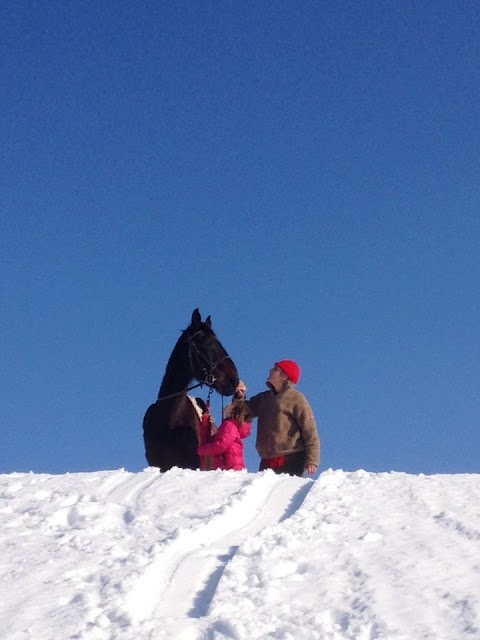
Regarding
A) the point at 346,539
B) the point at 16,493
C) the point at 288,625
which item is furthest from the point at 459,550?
the point at 16,493

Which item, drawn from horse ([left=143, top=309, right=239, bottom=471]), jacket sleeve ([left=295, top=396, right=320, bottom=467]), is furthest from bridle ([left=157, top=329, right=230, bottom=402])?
jacket sleeve ([left=295, top=396, right=320, bottom=467])

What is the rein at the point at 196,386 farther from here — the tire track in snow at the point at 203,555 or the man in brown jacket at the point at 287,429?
the tire track in snow at the point at 203,555

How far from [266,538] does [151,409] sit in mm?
4456

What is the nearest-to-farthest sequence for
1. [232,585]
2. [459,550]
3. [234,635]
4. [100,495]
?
1. [234,635]
2. [232,585]
3. [459,550]
4. [100,495]

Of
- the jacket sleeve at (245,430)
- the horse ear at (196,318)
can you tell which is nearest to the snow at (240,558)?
the jacket sleeve at (245,430)

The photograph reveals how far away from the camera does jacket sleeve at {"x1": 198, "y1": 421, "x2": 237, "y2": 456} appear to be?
8641mm

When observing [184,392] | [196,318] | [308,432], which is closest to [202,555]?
[308,432]

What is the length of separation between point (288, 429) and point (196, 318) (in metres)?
1.76

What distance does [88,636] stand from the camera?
384 centimetres

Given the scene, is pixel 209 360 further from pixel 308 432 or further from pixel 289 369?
pixel 308 432

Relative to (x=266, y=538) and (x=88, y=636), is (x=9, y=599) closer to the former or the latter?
(x=88, y=636)

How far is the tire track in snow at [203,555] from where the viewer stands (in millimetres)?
4207

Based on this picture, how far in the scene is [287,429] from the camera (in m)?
9.07

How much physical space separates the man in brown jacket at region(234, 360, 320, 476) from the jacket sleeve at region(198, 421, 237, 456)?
1.67 ft
